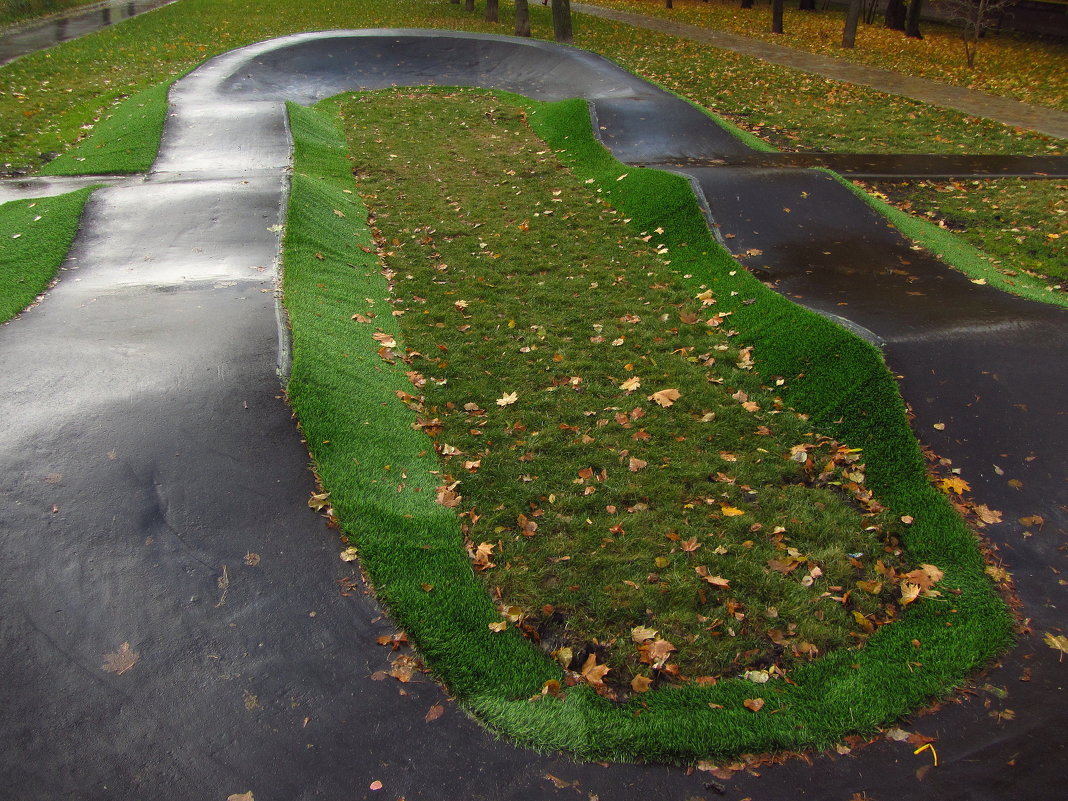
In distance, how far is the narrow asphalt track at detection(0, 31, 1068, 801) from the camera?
10.4ft

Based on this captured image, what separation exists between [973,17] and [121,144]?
83.4 ft

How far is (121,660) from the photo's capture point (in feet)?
11.6

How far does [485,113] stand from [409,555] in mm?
12814

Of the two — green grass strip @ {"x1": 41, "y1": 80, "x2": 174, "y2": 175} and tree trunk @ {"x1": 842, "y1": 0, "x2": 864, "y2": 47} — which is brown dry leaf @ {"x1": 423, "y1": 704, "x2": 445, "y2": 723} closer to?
green grass strip @ {"x1": 41, "y1": 80, "x2": 174, "y2": 175}

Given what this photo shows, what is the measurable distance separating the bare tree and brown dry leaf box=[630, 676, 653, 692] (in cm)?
2213

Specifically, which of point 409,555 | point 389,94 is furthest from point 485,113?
point 409,555

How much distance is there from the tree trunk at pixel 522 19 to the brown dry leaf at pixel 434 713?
23136 mm

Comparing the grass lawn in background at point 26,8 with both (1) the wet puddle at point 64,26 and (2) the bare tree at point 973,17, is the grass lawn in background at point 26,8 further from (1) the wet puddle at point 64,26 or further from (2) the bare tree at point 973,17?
(2) the bare tree at point 973,17

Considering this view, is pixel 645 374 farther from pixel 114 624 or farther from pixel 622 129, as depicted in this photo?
pixel 622 129

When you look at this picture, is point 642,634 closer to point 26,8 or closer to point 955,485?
point 955,485

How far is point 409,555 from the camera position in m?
4.29

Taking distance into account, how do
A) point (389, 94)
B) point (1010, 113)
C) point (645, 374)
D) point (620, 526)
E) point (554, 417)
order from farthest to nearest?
1. point (389, 94)
2. point (1010, 113)
3. point (645, 374)
4. point (554, 417)
5. point (620, 526)

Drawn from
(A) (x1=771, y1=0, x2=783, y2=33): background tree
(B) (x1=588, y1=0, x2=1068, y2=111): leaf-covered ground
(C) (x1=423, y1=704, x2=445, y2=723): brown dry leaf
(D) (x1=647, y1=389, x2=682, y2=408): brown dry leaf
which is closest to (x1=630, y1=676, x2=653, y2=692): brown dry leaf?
(C) (x1=423, y1=704, x2=445, y2=723): brown dry leaf

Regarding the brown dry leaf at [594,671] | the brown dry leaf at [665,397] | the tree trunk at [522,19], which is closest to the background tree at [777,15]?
the tree trunk at [522,19]
